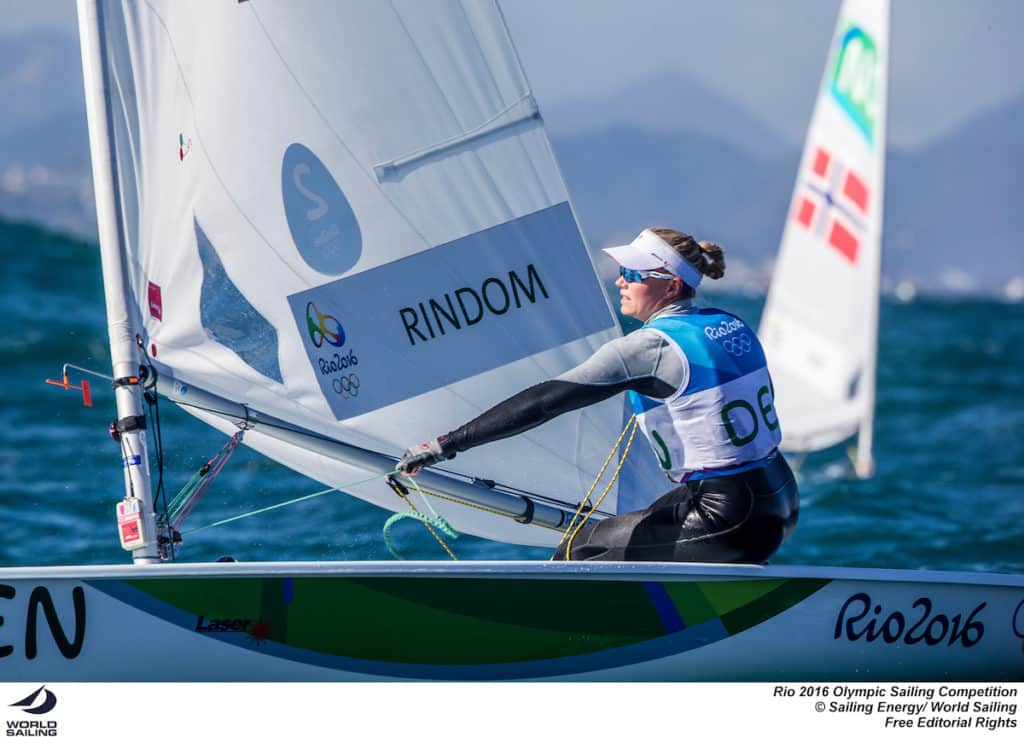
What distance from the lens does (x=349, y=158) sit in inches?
139

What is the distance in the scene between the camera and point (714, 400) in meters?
3.07

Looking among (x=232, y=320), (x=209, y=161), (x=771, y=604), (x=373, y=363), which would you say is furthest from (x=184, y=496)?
(x=771, y=604)

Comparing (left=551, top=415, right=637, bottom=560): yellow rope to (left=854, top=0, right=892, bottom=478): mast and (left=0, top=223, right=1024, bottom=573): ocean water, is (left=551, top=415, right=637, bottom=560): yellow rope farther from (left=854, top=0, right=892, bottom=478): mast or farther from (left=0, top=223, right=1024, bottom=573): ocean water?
(left=854, top=0, right=892, bottom=478): mast

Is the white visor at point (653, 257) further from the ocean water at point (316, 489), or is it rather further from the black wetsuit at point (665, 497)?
the ocean water at point (316, 489)

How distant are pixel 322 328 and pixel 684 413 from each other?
973mm

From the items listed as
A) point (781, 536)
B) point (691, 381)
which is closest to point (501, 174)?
point (691, 381)

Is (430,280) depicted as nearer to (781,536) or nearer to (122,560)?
(781,536)

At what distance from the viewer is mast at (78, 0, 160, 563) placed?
10.2ft

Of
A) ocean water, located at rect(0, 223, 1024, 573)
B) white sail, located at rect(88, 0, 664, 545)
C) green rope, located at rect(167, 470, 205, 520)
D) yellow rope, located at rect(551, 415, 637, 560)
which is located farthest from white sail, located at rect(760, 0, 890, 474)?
green rope, located at rect(167, 470, 205, 520)

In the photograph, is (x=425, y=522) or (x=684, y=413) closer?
(x=684, y=413)

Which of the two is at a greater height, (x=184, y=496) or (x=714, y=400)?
(x=714, y=400)

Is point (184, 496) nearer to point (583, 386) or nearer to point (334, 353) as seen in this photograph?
point (334, 353)

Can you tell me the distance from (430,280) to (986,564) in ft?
9.46

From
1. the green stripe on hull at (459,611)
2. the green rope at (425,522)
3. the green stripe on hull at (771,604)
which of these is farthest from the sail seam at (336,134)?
the green stripe on hull at (771,604)
